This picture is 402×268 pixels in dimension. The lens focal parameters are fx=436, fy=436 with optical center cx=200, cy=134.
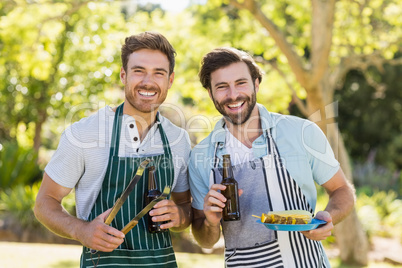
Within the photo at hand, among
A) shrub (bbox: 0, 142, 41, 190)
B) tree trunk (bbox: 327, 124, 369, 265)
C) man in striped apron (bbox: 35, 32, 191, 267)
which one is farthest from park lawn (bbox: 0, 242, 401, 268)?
man in striped apron (bbox: 35, 32, 191, 267)

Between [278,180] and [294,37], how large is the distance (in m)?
7.20

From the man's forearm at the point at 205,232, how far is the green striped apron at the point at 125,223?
207mm

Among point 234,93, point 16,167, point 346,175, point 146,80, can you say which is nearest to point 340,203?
point 234,93

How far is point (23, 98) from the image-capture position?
1292 centimetres

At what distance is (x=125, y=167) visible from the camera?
2.50 meters

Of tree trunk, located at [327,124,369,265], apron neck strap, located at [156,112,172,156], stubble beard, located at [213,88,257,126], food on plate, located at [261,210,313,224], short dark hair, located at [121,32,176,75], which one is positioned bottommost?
tree trunk, located at [327,124,369,265]

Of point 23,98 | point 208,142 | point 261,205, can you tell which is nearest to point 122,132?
point 208,142

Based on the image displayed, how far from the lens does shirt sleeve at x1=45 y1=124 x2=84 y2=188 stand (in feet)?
7.95

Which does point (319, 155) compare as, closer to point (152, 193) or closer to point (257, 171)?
point (257, 171)

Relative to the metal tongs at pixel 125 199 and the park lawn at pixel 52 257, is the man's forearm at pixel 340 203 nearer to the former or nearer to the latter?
the metal tongs at pixel 125 199

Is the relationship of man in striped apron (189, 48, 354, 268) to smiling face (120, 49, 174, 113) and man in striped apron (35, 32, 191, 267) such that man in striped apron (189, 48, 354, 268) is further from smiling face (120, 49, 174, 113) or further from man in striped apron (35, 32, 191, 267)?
smiling face (120, 49, 174, 113)

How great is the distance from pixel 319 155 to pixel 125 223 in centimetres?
122

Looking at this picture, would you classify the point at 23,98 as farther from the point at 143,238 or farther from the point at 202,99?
the point at 143,238

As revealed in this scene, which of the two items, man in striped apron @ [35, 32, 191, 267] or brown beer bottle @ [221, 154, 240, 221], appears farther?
brown beer bottle @ [221, 154, 240, 221]
